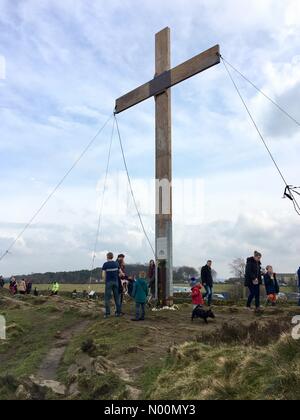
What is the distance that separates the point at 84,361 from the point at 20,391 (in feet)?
4.06

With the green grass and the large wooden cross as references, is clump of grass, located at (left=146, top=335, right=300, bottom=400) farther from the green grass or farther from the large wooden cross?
the large wooden cross

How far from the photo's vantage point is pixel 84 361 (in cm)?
819

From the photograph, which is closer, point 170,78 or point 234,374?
point 234,374

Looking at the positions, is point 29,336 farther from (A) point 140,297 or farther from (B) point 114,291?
(A) point 140,297

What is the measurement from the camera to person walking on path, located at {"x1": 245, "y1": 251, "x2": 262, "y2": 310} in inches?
549

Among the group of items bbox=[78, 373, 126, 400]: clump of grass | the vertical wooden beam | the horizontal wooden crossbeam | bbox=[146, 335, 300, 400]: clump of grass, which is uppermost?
the horizontal wooden crossbeam

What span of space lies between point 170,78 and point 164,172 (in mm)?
2631

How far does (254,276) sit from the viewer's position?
13969mm

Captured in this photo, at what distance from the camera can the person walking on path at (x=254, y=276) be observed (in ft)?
45.8

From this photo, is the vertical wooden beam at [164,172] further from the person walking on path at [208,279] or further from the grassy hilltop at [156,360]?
the person walking on path at [208,279]

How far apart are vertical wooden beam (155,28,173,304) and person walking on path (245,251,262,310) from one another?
2.55 m

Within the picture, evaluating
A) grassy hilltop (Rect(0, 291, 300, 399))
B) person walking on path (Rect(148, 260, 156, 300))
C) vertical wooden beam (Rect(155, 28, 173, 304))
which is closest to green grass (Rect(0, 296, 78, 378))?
grassy hilltop (Rect(0, 291, 300, 399))

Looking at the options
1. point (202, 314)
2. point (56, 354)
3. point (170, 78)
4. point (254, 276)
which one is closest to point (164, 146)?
point (170, 78)
